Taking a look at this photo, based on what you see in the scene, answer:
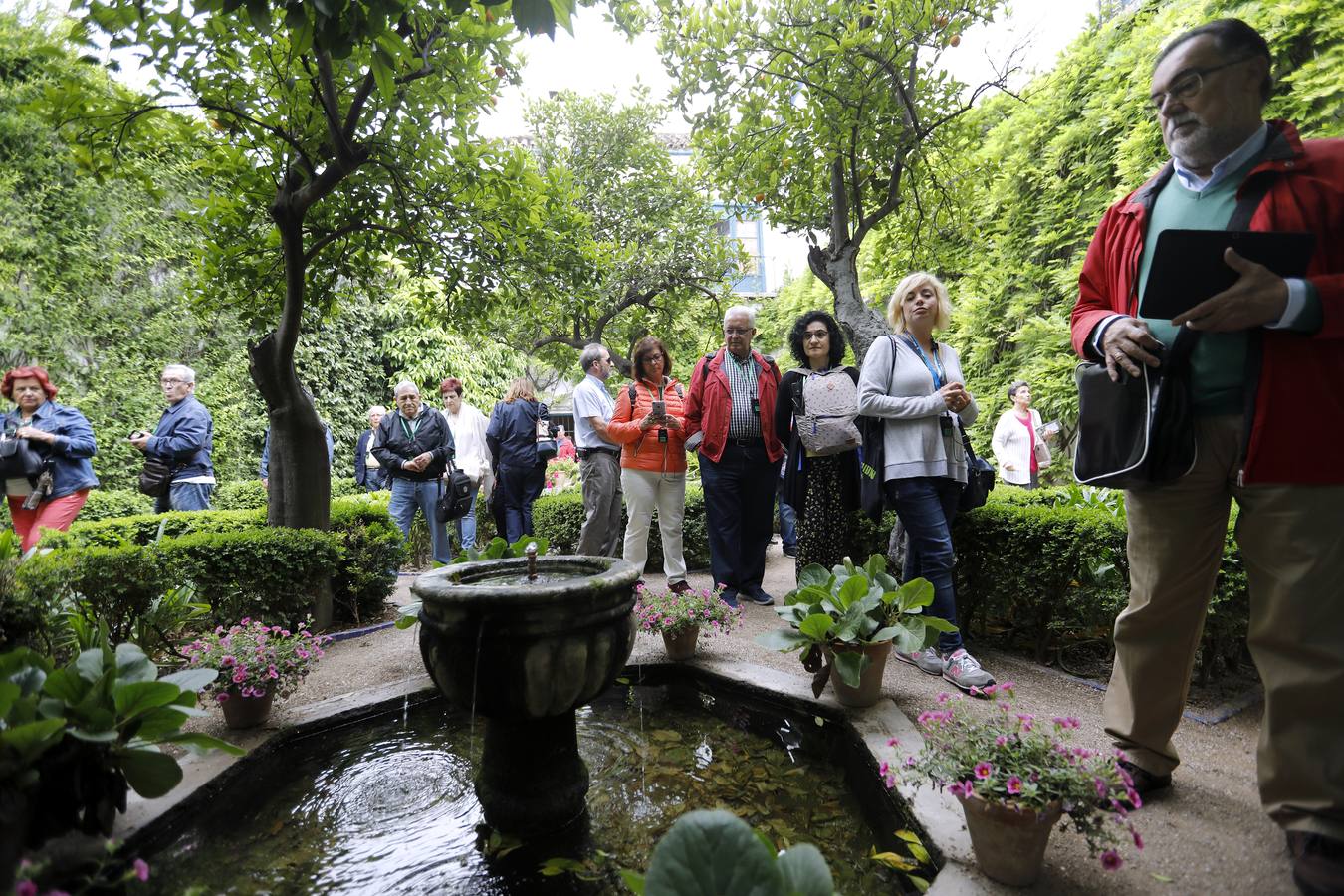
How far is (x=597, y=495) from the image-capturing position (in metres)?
5.59

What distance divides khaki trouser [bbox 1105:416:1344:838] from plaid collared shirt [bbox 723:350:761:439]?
2626mm

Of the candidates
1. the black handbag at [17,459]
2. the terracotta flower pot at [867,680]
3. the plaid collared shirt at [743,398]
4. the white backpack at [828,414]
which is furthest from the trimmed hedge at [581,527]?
the black handbag at [17,459]

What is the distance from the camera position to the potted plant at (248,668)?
9.13 feet

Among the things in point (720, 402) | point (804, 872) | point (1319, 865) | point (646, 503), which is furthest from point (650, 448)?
point (1319, 865)

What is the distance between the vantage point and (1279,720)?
1.67m

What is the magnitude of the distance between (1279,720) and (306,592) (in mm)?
4999

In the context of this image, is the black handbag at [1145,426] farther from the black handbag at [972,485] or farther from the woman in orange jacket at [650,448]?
the woman in orange jacket at [650,448]

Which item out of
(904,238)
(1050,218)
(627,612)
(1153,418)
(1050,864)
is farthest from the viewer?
(1050,218)

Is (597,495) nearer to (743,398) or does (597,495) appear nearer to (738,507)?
(738,507)

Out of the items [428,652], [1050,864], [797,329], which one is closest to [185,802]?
[428,652]

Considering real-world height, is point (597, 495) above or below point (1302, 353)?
below

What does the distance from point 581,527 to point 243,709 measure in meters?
4.03

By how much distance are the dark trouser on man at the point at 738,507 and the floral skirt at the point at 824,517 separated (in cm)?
44

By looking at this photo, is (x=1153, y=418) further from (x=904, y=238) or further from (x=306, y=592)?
(x=904, y=238)
